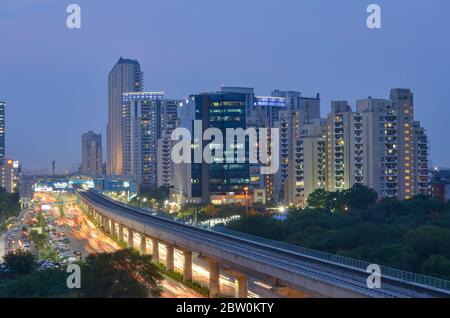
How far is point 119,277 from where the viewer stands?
18.5 m

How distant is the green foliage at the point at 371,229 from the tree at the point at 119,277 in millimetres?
8210

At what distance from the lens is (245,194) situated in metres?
62.1

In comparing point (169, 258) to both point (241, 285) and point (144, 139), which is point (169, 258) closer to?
point (241, 285)

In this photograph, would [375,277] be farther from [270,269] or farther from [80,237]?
[80,237]

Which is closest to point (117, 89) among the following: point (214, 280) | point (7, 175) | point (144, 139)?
point (144, 139)

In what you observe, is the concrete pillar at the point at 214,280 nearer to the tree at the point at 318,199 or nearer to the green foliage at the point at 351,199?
the green foliage at the point at 351,199

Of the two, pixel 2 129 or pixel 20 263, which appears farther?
pixel 2 129

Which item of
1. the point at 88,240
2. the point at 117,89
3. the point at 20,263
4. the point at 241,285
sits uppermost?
the point at 117,89

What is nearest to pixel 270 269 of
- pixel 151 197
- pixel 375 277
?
pixel 375 277

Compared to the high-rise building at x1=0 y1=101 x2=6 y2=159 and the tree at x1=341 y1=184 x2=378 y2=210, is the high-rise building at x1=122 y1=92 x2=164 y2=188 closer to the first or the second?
the high-rise building at x1=0 y1=101 x2=6 y2=159

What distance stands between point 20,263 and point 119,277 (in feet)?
29.3

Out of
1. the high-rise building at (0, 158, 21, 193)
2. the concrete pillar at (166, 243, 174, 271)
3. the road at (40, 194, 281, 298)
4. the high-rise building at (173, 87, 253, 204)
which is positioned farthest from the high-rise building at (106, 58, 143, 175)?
the concrete pillar at (166, 243, 174, 271)

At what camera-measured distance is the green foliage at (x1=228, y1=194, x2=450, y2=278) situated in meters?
25.0

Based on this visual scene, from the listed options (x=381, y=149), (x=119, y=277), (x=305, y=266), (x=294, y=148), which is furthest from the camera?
(x=294, y=148)
